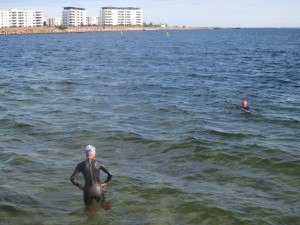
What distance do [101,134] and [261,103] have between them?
12998 mm

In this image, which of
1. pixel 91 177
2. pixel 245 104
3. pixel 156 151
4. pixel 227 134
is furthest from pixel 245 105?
pixel 91 177

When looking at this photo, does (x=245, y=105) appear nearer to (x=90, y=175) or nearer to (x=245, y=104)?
(x=245, y=104)

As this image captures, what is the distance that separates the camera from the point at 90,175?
36.1ft

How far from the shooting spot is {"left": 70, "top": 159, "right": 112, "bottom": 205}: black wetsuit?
11.0 meters

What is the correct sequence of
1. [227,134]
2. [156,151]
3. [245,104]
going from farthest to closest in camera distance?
1. [245,104]
2. [227,134]
3. [156,151]

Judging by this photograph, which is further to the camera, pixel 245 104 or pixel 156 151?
pixel 245 104

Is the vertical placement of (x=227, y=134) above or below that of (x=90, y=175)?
below

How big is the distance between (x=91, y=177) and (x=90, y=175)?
0.07m

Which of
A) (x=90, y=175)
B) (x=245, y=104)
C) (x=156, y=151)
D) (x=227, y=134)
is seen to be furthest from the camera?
(x=245, y=104)

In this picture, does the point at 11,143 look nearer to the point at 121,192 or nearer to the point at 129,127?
the point at 129,127

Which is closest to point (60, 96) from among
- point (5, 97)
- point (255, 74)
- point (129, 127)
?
point (5, 97)

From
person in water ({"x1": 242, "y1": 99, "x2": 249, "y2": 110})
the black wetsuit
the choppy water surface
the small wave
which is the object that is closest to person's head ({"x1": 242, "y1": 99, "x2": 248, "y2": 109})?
person in water ({"x1": 242, "y1": 99, "x2": 249, "y2": 110})

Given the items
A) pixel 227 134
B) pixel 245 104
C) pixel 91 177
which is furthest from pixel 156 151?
pixel 245 104

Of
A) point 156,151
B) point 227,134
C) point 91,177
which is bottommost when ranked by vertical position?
point 156,151
